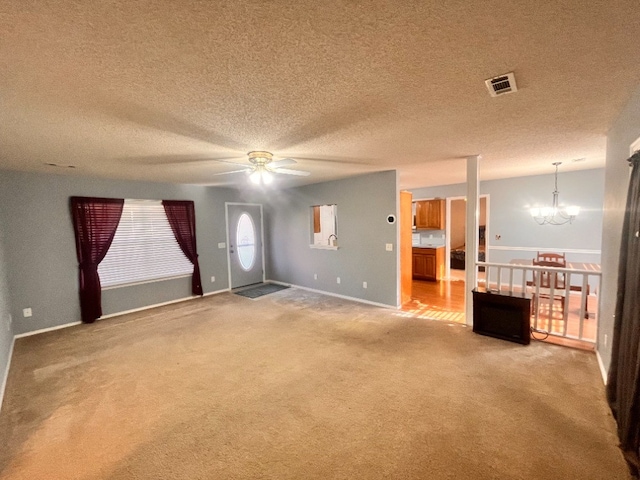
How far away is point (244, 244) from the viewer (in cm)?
697

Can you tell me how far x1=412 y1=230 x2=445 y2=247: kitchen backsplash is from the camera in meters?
7.26

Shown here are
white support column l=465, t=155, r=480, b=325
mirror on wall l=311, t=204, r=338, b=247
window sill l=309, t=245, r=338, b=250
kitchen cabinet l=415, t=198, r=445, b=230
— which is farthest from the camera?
kitchen cabinet l=415, t=198, r=445, b=230

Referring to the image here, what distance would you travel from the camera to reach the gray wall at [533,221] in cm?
521

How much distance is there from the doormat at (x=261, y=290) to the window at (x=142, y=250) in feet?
4.67

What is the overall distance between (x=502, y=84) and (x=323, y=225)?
502 centimetres

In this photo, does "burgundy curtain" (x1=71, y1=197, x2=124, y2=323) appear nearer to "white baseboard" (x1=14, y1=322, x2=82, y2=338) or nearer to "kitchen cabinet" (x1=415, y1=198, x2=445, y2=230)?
"white baseboard" (x1=14, y1=322, x2=82, y2=338)

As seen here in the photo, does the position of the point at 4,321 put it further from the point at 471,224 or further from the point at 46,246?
the point at 471,224

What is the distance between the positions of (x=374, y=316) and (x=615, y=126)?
359 centimetres

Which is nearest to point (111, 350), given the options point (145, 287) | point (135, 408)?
point (135, 408)

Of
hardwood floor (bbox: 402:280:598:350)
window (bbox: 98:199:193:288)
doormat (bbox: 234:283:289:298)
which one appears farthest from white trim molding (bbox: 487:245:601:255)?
window (bbox: 98:199:193:288)

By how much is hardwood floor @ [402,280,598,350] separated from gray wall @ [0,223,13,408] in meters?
5.15

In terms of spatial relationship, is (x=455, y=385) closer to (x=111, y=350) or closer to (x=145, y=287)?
(x=111, y=350)

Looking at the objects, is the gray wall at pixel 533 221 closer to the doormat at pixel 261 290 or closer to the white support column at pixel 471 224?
the white support column at pixel 471 224

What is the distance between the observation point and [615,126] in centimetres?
252
